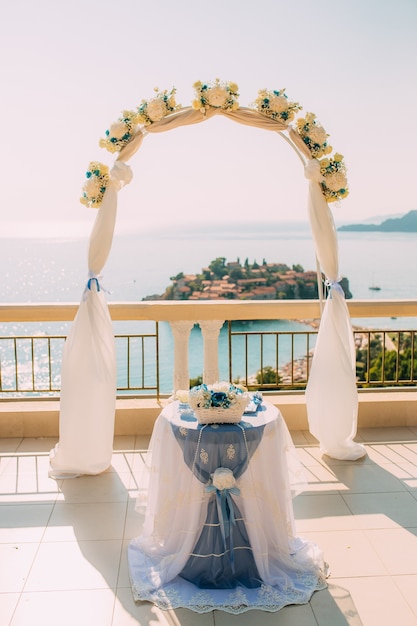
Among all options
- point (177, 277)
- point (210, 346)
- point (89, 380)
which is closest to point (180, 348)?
point (210, 346)

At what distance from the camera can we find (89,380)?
4430mm

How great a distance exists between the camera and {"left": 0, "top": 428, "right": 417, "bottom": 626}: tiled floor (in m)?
2.85

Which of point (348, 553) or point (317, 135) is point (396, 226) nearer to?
point (317, 135)

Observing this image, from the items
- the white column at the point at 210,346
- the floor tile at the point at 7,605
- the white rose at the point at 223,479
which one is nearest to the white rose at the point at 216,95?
the white column at the point at 210,346

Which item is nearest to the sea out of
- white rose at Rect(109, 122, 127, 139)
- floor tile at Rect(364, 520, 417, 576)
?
white rose at Rect(109, 122, 127, 139)

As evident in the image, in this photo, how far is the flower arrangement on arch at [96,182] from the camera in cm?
443

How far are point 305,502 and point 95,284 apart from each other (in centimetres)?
202

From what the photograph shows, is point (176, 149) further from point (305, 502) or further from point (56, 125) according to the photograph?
point (305, 502)

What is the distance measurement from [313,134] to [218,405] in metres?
2.36

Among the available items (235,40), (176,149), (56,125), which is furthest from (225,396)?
(176,149)

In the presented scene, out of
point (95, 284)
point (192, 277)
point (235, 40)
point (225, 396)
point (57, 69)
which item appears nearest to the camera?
point (225, 396)

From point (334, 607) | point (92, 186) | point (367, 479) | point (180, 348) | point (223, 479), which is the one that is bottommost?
point (334, 607)

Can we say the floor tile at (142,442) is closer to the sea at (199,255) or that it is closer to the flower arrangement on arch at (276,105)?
the flower arrangement on arch at (276,105)

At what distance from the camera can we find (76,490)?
418 centimetres
